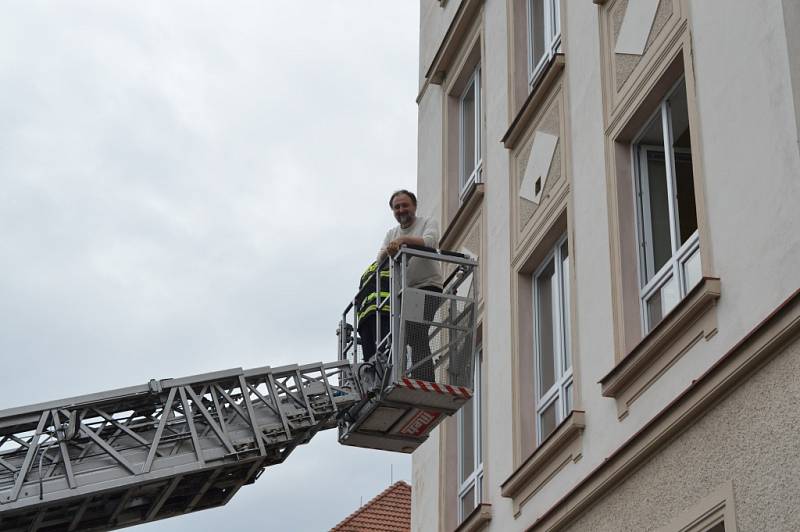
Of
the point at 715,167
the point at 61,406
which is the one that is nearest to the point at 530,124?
the point at 715,167

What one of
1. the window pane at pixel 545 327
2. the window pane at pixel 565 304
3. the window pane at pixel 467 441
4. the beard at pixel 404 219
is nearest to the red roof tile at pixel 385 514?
the window pane at pixel 467 441

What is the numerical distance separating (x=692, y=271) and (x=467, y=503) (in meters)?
5.08

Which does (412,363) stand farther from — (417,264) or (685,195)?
(685,195)

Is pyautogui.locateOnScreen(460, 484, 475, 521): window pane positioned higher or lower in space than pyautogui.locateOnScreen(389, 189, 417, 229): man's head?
lower

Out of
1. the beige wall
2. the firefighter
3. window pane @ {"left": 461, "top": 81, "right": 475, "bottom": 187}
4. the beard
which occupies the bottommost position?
the beige wall

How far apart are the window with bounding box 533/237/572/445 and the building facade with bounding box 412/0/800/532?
0.9 inches

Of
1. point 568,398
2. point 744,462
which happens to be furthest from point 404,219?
point 744,462

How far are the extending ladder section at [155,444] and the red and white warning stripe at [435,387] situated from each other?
74 centimetres

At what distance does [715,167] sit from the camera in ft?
28.7

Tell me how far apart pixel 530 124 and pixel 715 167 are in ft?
13.9

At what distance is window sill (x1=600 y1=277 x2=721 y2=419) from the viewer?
859 centimetres

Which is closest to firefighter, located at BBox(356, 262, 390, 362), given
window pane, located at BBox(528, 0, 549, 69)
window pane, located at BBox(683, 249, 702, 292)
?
window pane, located at BBox(683, 249, 702, 292)

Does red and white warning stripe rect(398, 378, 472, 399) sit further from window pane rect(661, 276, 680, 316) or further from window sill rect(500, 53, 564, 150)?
window sill rect(500, 53, 564, 150)

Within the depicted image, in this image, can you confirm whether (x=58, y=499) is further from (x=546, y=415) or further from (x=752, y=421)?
(x=752, y=421)
